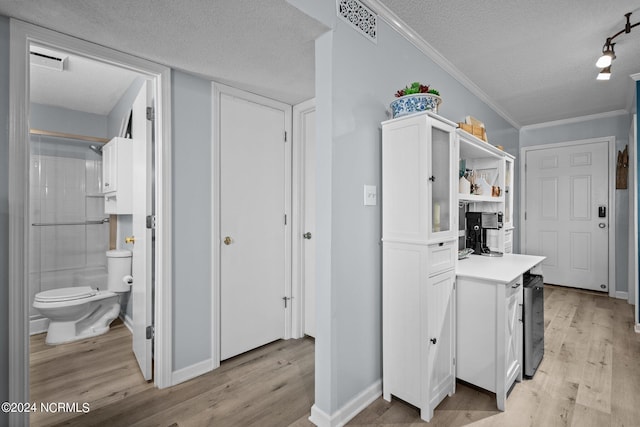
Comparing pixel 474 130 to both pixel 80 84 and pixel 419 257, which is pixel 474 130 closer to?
pixel 419 257

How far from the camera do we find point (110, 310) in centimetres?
320

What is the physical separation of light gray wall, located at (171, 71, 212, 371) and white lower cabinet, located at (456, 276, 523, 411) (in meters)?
1.74

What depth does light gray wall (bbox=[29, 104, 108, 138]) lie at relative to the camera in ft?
10.9

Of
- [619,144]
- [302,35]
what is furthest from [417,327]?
[619,144]

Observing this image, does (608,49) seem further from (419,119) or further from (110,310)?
(110,310)

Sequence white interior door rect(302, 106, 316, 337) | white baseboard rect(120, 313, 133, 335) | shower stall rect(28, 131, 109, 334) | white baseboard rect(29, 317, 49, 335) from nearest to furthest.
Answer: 1. white interior door rect(302, 106, 316, 337)
2. white baseboard rect(29, 317, 49, 335)
3. white baseboard rect(120, 313, 133, 335)
4. shower stall rect(28, 131, 109, 334)

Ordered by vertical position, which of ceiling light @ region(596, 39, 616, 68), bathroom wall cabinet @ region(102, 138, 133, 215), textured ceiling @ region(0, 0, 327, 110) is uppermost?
ceiling light @ region(596, 39, 616, 68)

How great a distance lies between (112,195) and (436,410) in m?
3.26

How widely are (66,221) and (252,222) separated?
7.64ft

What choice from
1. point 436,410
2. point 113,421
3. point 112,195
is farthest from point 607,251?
point 112,195

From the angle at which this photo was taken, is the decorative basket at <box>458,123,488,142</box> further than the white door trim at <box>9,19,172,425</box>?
Yes

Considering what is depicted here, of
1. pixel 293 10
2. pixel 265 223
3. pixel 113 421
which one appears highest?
pixel 293 10

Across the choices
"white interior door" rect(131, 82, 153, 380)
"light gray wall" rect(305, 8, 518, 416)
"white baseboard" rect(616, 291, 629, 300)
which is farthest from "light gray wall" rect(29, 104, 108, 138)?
"white baseboard" rect(616, 291, 629, 300)

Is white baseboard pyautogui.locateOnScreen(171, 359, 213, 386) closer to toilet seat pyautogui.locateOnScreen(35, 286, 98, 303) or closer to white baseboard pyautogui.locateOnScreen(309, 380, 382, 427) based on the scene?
white baseboard pyautogui.locateOnScreen(309, 380, 382, 427)
